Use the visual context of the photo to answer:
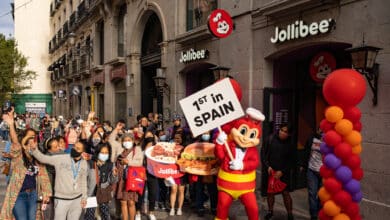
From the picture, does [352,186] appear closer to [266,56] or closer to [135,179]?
[135,179]

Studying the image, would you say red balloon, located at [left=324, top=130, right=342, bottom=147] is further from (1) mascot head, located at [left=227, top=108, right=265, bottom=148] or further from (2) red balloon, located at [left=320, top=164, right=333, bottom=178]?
(1) mascot head, located at [left=227, top=108, right=265, bottom=148]

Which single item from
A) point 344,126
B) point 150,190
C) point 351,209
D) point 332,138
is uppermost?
point 344,126

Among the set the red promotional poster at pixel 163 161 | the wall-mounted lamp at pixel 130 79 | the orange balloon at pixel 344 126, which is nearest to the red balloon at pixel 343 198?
the orange balloon at pixel 344 126

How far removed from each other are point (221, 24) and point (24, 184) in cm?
609

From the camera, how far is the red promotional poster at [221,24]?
9162 millimetres

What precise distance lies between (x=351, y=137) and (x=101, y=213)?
4052mm

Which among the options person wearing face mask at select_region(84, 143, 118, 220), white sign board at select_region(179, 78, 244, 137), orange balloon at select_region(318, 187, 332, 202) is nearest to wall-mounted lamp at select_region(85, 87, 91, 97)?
person wearing face mask at select_region(84, 143, 118, 220)

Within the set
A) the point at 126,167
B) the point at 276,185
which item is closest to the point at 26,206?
the point at 126,167

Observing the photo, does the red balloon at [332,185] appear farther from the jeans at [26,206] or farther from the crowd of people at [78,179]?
the jeans at [26,206]

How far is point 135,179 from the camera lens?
6.02 metres

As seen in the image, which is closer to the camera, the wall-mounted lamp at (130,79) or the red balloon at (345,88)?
the red balloon at (345,88)

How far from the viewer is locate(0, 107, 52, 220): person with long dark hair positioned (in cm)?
502

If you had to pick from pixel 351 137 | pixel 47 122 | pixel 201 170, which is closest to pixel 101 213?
pixel 201 170

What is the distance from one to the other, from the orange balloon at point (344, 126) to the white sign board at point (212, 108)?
4.24ft
